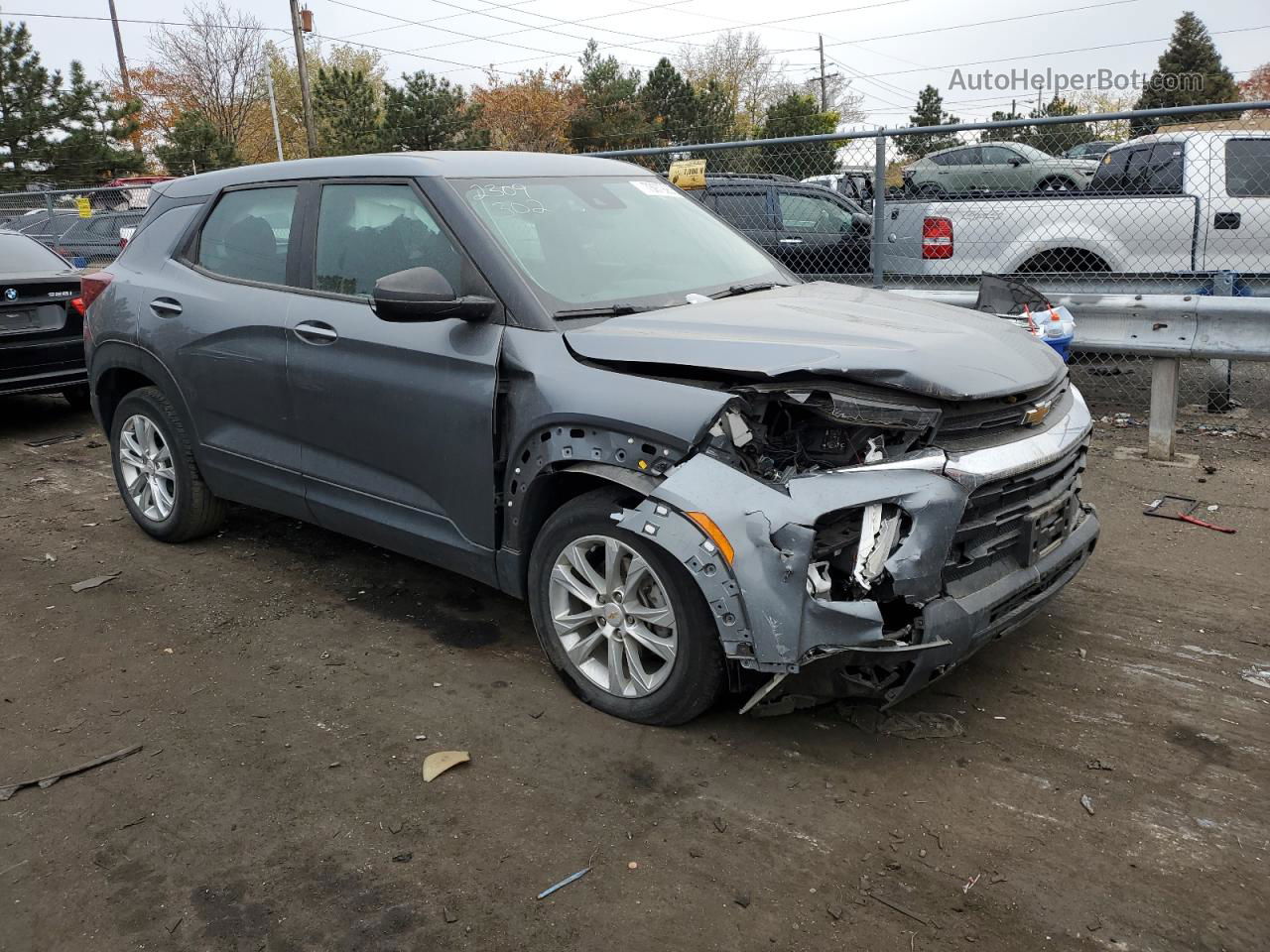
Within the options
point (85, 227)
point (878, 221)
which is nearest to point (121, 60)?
point (85, 227)

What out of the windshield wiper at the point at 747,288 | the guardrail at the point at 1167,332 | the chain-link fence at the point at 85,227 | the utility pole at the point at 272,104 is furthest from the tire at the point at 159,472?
the utility pole at the point at 272,104

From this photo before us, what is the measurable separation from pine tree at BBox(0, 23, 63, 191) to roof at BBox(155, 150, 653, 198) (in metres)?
33.4

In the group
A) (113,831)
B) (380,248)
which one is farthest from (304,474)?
(113,831)

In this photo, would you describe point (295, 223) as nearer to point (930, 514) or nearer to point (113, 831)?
point (113, 831)

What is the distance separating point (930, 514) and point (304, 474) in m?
2.65

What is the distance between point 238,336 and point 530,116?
136ft

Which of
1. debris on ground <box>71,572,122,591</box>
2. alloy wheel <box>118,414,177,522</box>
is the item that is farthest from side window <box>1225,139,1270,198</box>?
debris on ground <box>71,572,122,591</box>

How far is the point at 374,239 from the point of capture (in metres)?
4.08

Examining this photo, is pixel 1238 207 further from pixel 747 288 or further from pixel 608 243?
pixel 608 243

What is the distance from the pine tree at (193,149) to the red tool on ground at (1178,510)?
30.4 m

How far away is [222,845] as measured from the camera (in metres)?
2.90

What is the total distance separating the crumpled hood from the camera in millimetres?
3045

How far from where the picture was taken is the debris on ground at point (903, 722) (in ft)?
11.1

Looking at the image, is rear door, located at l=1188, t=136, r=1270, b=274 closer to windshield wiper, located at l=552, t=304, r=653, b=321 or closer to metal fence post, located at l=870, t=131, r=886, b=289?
metal fence post, located at l=870, t=131, r=886, b=289
